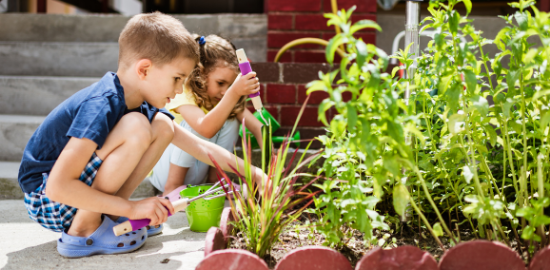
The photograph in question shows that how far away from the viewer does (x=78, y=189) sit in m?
1.30

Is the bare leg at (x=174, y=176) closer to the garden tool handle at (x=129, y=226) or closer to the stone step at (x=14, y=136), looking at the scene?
the garden tool handle at (x=129, y=226)

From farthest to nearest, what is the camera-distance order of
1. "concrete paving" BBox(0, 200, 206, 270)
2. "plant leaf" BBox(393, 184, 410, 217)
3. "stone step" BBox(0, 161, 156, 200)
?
"stone step" BBox(0, 161, 156, 200) → "concrete paving" BBox(0, 200, 206, 270) → "plant leaf" BBox(393, 184, 410, 217)

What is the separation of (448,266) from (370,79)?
49 cm

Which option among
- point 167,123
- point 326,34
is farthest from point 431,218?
point 326,34

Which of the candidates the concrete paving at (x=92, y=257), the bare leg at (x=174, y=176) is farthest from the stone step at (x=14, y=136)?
the bare leg at (x=174, y=176)

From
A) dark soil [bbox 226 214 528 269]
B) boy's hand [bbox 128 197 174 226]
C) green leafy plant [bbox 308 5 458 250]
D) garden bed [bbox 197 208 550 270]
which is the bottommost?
dark soil [bbox 226 214 528 269]

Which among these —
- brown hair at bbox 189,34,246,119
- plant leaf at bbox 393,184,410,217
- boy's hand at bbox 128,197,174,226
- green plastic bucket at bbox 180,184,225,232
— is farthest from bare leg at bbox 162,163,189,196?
plant leaf at bbox 393,184,410,217

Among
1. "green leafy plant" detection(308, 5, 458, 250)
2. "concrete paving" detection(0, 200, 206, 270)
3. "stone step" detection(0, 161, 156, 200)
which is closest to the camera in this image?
"green leafy plant" detection(308, 5, 458, 250)

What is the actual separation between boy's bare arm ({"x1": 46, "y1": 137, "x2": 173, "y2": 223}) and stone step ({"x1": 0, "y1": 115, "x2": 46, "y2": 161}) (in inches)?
54.7

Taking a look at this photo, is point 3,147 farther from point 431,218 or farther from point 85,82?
point 431,218

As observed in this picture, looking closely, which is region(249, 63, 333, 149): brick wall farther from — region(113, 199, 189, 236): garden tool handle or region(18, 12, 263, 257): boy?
region(113, 199, 189, 236): garden tool handle

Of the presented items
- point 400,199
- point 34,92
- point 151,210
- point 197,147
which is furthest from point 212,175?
point 34,92

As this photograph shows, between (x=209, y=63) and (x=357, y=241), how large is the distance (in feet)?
3.94

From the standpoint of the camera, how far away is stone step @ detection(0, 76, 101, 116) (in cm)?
286
